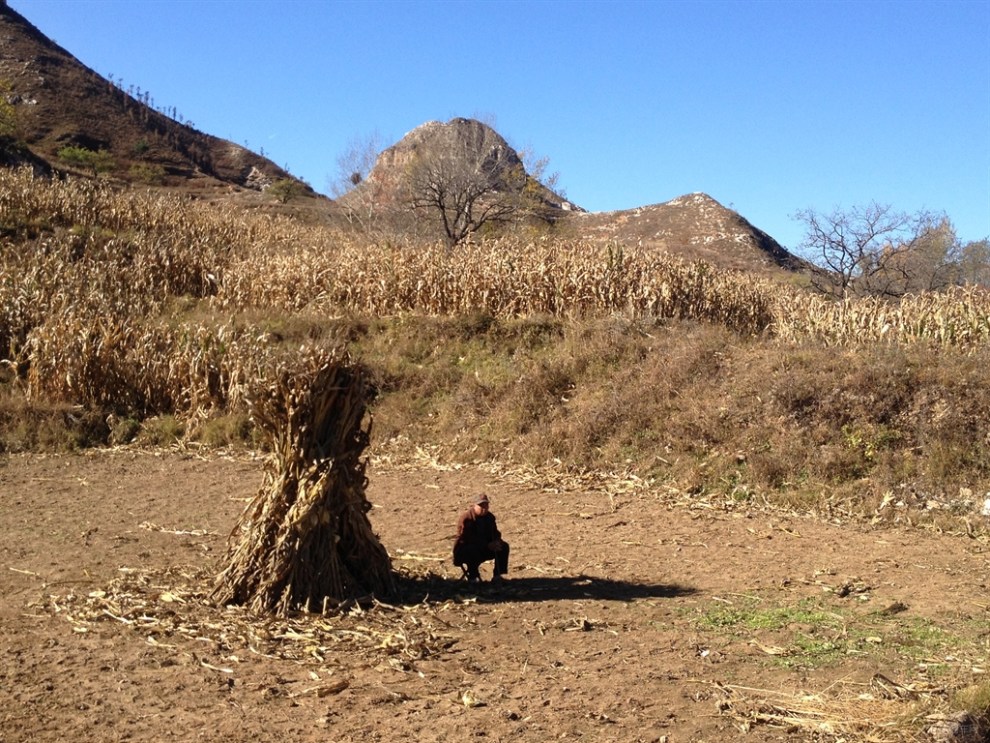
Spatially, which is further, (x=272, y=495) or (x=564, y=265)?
(x=564, y=265)

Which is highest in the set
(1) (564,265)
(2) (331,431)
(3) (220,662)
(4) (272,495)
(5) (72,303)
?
(1) (564,265)

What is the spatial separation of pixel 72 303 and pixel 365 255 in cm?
570

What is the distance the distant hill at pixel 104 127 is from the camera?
4941cm

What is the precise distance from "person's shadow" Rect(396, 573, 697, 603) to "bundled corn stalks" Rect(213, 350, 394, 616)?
42cm

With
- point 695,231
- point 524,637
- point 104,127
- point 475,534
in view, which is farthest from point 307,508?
point 104,127

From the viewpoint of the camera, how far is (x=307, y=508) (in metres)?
6.36

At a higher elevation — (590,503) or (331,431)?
(331,431)

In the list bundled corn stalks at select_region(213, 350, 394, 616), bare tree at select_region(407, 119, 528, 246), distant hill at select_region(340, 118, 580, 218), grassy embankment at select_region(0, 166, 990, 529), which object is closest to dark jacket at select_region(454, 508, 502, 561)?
bundled corn stalks at select_region(213, 350, 394, 616)

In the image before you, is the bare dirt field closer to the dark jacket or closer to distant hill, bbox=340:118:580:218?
the dark jacket

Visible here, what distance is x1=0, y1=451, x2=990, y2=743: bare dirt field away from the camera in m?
4.73

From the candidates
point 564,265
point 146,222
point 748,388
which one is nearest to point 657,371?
point 748,388

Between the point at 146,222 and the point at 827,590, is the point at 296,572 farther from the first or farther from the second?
the point at 146,222

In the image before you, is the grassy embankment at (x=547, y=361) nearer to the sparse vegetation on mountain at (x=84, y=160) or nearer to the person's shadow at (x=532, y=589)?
the person's shadow at (x=532, y=589)

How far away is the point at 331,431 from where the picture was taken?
6.71 m
